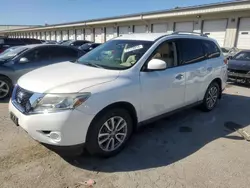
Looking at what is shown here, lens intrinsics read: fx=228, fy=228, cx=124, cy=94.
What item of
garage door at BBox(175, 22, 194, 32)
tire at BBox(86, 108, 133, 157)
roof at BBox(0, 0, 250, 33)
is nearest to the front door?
tire at BBox(86, 108, 133, 157)

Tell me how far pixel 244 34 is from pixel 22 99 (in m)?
16.9

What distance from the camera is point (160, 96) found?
3783mm

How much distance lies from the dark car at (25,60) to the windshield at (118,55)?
2.10 m

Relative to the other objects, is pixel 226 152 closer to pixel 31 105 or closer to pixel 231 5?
pixel 31 105

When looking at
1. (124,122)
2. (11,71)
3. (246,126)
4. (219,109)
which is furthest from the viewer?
(11,71)

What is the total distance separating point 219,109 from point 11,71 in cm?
563

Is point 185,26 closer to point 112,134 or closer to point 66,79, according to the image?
point 112,134

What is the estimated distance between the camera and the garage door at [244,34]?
15773 millimetres

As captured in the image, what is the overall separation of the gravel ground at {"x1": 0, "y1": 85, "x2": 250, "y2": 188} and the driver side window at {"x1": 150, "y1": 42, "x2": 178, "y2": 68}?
1.28m

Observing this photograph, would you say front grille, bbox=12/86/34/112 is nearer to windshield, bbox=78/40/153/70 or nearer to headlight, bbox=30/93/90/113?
headlight, bbox=30/93/90/113

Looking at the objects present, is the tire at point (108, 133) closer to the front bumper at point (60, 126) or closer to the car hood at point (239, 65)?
the front bumper at point (60, 126)

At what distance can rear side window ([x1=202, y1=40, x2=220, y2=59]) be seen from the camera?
5.08m

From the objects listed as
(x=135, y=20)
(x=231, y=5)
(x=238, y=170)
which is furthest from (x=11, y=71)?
(x=135, y=20)

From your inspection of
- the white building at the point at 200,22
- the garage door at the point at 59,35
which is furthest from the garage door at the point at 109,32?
the garage door at the point at 59,35
